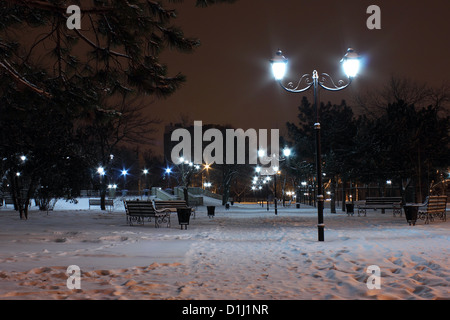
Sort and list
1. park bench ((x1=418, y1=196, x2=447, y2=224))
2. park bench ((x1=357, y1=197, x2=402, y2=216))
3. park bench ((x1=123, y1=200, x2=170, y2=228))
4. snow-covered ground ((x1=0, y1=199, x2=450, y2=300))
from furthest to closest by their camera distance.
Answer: park bench ((x1=357, y1=197, x2=402, y2=216)), park bench ((x1=418, y1=196, x2=447, y2=224)), park bench ((x1=123, y1=200, x2=170, y2=228)), snow-covered ground ((x1=0, y1=199, x2=450, y2=300))

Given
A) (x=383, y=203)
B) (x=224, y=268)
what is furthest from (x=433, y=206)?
(x=224, y=268)

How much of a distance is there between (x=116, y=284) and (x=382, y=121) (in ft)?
85.5

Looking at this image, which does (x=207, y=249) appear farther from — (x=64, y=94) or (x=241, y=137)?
(x=241, y=137)

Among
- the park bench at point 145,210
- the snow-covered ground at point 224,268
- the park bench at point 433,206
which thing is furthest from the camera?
the park bench at point 433,206

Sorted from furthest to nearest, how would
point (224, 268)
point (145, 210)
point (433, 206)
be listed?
point (433, 206) < point (145, 210) < point (224, 268)

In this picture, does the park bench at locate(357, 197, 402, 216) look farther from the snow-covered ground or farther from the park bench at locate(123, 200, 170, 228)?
the park bench at locate(123, 200, 170, 228)

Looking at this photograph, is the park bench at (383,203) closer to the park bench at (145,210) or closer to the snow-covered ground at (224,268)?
the snow-covered ground at (224,268)

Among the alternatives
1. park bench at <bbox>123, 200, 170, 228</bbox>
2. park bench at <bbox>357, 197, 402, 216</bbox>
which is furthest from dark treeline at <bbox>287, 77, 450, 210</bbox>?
park bench at <bbox>123, 200, 170, 228</bbox>

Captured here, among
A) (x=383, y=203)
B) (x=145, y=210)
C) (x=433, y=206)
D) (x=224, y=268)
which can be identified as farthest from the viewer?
(x=383, y=203)

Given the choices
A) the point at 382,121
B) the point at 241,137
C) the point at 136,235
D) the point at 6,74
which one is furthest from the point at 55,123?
the point at 241,137

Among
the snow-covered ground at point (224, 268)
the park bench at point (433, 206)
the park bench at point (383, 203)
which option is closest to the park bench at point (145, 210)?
the snow-covered ground at point (224, 268)

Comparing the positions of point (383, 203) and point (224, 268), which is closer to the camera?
point (224, 268)

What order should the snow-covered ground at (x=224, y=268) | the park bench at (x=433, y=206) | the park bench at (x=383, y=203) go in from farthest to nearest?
the park bench at (x=383, y=203) < the park bench at (x=433, y=206) < the snow-covered ground at (x=224, y=268)

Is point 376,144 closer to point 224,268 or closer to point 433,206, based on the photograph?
point 433,206
